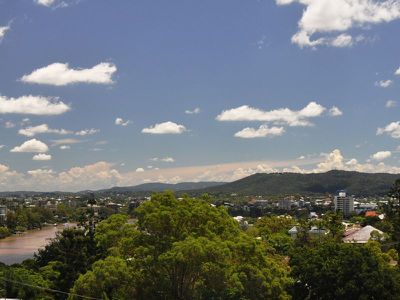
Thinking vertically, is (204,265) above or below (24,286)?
above

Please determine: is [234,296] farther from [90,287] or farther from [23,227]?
[23,227]

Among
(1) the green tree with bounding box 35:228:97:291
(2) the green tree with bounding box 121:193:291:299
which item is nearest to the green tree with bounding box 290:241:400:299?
(2) the green tree with bounding box 121:193:291:299

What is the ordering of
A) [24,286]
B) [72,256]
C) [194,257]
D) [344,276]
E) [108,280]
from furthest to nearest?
[72,256] < [24,286] < [344,276] < [108,280] < [194,257]

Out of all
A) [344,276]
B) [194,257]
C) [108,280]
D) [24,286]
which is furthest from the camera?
[24,286]

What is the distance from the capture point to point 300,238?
53375mm

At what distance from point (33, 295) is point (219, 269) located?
15.3 m

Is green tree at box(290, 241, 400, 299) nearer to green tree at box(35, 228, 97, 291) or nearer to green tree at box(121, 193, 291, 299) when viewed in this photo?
green tree at box(121, 193, 291, 299)

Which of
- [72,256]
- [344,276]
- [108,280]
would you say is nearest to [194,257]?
[108,280]

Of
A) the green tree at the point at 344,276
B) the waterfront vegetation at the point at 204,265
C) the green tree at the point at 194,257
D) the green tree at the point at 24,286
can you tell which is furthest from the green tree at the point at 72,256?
the green tree at the point at 344,276

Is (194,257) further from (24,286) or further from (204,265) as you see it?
(24,286)

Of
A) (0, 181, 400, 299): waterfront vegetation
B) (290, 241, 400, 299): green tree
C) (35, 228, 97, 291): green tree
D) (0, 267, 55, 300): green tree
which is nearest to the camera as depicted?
(0, 181, 400, 299): waterfront vegetation

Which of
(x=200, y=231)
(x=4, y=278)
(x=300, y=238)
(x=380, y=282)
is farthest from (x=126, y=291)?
(x=300, y=238)

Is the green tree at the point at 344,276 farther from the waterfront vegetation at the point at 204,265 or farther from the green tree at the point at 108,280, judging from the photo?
the green tree at the point at 108,280

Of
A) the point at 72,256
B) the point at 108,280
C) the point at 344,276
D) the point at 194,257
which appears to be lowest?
the point at 72,256
